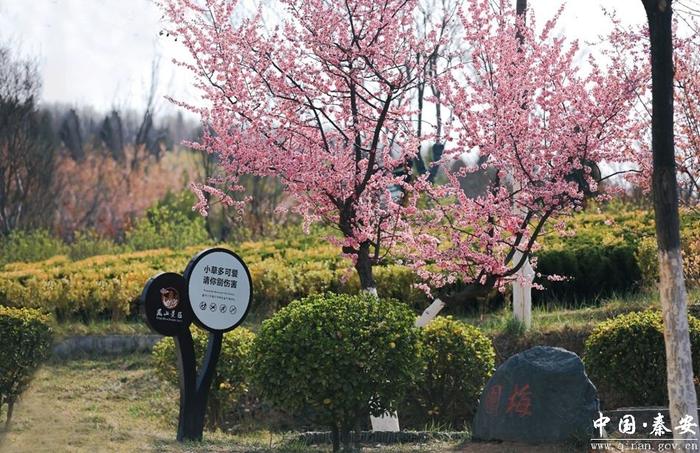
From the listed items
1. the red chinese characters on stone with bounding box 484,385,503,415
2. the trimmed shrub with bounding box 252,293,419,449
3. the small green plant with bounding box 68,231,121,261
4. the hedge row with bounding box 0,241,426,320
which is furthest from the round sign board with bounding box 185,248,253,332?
the small green plant with bounding box 68,231,121,261

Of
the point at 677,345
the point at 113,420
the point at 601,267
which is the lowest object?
the point at 113,420

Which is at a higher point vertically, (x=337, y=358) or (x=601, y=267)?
(x=601, y=267)

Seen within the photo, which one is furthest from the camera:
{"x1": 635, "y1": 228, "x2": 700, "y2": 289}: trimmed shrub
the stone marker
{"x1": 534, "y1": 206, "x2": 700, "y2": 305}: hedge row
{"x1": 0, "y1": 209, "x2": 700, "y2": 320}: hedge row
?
{"x1": 0, "y1": 209, "x2": 700, "y2": 320}: hedge row

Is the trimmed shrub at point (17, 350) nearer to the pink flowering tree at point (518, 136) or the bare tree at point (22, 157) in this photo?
the pink flowering tree at point (518, 136)

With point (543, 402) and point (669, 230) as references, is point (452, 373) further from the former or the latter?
point (669, 230)

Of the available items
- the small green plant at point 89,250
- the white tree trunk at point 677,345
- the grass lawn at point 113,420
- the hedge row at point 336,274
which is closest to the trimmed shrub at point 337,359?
the grass lawn at point 113,420

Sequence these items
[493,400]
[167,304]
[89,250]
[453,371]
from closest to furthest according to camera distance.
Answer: [493,400] < [167,304] < [453,371] < [89,250]

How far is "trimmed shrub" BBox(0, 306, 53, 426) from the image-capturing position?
327 inches

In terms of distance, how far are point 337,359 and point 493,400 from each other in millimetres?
1293

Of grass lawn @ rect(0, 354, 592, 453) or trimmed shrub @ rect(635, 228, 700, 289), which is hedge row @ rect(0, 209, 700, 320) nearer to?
trimmed shrub @ rect(635, 228, 700, 289)

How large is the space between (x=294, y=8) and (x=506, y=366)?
323 cm

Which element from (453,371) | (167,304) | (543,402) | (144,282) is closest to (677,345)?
(543,402)

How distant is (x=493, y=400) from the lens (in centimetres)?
716

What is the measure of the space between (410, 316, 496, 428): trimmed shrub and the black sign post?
1755mm
